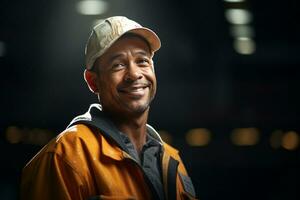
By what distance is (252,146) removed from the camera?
1019 cm

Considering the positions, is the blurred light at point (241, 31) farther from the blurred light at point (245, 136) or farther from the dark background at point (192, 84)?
the blurred light at point (245, 136)

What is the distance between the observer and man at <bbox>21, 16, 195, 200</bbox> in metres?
2.01

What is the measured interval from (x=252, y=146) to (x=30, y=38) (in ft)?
19.3

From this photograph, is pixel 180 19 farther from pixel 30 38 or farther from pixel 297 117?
pixel 297 117

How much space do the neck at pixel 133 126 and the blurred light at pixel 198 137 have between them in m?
6.85

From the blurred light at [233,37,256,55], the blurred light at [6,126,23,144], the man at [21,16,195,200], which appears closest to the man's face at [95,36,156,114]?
the man at [21,16,195,200]

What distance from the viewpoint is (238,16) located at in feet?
19.3

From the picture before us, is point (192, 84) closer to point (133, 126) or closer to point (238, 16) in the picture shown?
point (238, 16)

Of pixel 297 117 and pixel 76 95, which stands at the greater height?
pixel 76 95

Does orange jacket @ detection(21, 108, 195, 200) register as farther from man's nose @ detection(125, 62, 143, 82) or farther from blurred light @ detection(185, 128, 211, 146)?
blurred light @ detection(185, 128, 211, 146)

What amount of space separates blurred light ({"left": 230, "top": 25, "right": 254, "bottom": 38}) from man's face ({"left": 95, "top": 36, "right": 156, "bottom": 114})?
4.43 meters

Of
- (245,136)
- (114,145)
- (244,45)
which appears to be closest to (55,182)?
(114,145)

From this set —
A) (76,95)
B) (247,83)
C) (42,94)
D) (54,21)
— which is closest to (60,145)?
(54,21)

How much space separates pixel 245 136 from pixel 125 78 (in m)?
7.71
